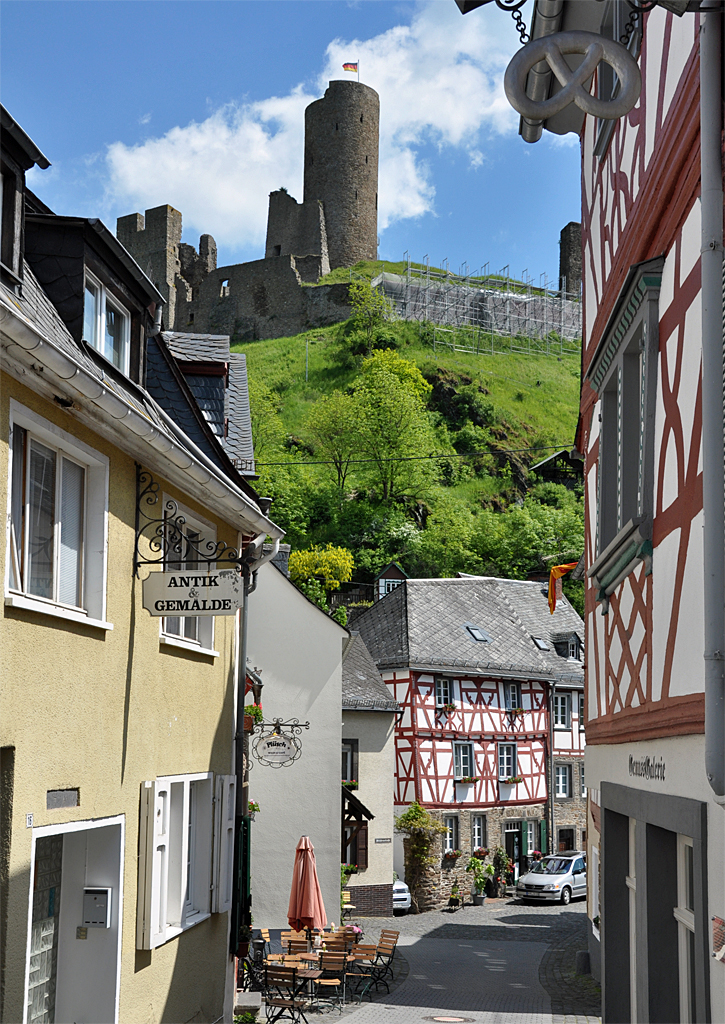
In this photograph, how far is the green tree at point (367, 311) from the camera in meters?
72.9

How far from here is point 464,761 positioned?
30297 millimetres

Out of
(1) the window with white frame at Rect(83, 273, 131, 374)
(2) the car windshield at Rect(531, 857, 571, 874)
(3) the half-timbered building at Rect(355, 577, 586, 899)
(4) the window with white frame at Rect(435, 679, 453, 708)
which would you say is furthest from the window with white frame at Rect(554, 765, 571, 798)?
(1) the window with white frame at Rect(83, 273, 131, 374)

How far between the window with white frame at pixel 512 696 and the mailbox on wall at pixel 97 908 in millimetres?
25508

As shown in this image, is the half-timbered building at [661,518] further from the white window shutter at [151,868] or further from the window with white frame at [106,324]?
the window with white frame at [106,324]

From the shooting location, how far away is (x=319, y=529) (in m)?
57.7

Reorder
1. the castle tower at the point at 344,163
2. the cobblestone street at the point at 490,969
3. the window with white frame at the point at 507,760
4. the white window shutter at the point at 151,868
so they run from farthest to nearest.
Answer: the castle tower at the point at 344,163
the window with white frame at the point at 507,760
the cobblestone street at the point at 490,969
the white window shutter at the point at 151,868

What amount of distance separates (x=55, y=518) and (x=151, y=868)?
109 inches

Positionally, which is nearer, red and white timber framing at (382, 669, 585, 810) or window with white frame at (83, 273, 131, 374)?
window with white frame at (83, 273, 131, 374)

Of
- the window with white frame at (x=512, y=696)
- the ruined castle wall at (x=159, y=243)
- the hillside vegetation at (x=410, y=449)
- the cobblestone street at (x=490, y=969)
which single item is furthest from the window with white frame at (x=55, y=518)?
the ruined castle wall at (x=159, y=243)

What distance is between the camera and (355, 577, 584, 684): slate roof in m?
30.5

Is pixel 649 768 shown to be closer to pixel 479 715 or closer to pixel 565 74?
pixel 565 74

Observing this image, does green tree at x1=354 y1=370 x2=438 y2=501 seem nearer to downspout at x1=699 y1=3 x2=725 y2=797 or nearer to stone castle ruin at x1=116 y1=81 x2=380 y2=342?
stone castle ruin at x1=116 y1=81 x2=380 y2=342

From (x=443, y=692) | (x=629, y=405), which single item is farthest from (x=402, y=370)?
(x=629, y=405)

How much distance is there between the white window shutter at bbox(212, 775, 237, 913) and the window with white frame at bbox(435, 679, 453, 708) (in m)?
20.0
